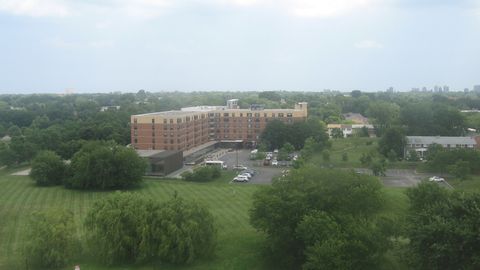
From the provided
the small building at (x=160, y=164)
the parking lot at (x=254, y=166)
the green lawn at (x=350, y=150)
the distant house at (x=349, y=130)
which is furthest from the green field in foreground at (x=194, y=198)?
the distant house at (x=349, y=130)

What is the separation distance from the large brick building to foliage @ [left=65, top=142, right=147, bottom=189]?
→ 13986mm

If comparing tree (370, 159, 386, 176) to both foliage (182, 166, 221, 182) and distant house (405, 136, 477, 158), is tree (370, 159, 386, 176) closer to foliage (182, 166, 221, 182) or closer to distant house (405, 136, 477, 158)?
distant house (405, 136, 477, 158)

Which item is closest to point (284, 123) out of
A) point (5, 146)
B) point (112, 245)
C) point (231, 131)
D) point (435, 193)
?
point (231, 131)

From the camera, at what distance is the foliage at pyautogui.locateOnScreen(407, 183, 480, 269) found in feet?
48.5

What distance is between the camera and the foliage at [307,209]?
57.1 feet

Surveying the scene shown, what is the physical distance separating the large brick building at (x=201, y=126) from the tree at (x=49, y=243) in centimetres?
3015

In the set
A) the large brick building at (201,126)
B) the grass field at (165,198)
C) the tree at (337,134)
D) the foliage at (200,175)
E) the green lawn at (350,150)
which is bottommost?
the grass field at (165,198)

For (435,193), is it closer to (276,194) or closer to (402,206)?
(402,206)

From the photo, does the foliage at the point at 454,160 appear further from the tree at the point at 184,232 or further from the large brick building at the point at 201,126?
the large brick building at the point at 201,126

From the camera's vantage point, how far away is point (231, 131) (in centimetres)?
5956

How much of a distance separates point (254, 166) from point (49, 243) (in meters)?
27.0

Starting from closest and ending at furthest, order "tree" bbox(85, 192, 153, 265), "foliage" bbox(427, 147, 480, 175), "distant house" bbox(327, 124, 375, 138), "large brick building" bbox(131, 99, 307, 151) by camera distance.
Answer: "tree" bbox(85, 192, 153, 265)
"foliage" bbox(427, 147, 480, 175)
"large brick building" bbox(131, 99, 307, 151)
"distant house" bbox(327, 124, 375, 138)

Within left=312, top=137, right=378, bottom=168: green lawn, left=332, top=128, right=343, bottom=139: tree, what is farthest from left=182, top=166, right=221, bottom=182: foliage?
left=332, top=128, right=343, bottom=139: tree

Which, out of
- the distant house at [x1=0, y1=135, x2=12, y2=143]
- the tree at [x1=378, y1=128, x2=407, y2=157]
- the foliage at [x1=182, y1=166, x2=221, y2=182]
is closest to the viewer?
the foliage at [x1=182, y1=166, x2=221, y2=182]
